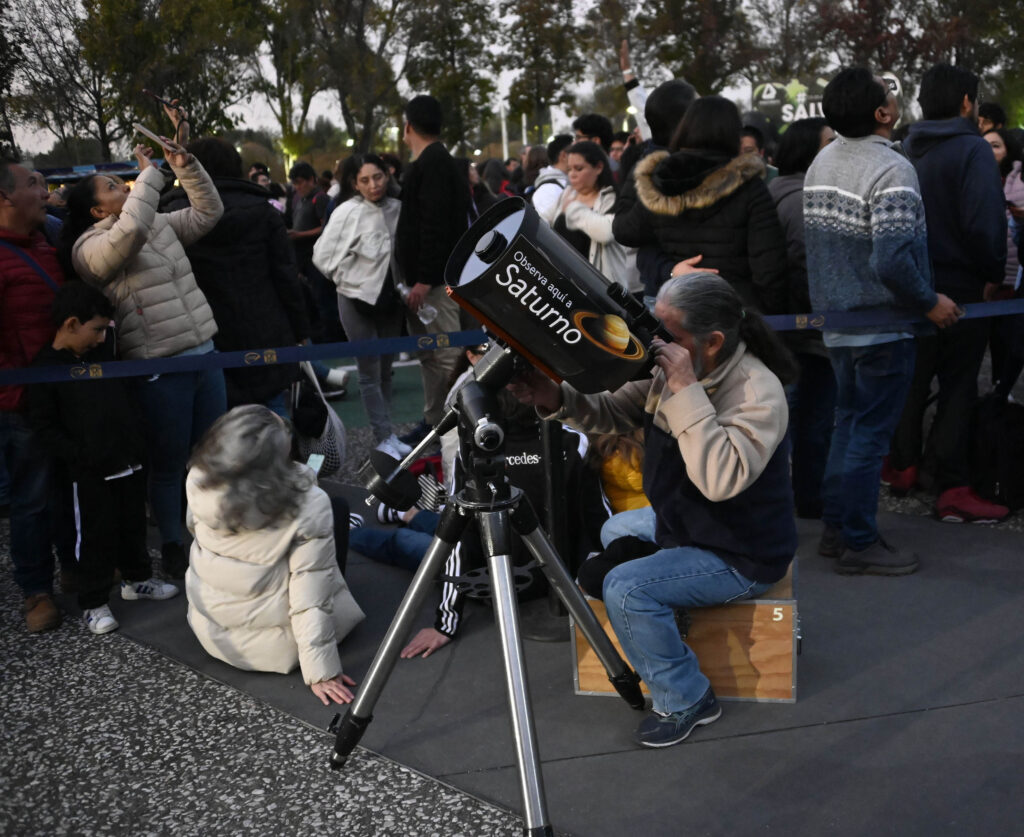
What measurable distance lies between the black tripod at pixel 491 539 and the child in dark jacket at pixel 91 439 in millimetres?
1758

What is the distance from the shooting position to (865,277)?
13.1 ft

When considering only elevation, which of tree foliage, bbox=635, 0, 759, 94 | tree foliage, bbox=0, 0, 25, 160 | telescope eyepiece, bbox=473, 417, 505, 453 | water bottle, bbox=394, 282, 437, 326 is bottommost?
water bottle, bbox=394, 282, 437, 326

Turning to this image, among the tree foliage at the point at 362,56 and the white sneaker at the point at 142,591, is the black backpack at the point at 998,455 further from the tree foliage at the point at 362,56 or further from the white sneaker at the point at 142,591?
the tree foliage at the point at 362,56

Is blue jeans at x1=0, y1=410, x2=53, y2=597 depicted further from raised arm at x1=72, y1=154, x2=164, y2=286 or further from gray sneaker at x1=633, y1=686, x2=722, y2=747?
gray sneaker at x1=633, y1=686, x2=722, y2=747

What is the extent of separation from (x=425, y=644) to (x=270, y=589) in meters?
0.60

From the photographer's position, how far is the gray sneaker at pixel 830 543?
14.2 ft

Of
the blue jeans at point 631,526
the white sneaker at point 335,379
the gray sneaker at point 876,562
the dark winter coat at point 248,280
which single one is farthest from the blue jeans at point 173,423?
the white sneaker at point 335,379

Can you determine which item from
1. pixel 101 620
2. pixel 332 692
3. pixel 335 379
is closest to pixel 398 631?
pixel 332 692

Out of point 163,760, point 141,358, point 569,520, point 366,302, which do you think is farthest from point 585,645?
point 366,302

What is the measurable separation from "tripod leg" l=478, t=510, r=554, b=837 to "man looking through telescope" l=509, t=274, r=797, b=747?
54cm

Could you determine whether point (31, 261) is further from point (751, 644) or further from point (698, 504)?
point (751, 644)

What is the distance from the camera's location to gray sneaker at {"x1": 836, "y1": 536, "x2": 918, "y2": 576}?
4129mm

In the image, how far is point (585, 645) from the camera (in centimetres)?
329

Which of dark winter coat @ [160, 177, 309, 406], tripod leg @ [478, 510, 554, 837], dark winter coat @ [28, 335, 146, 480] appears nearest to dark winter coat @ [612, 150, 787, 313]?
dark winter coat @ [160, 177, 309, 406]
